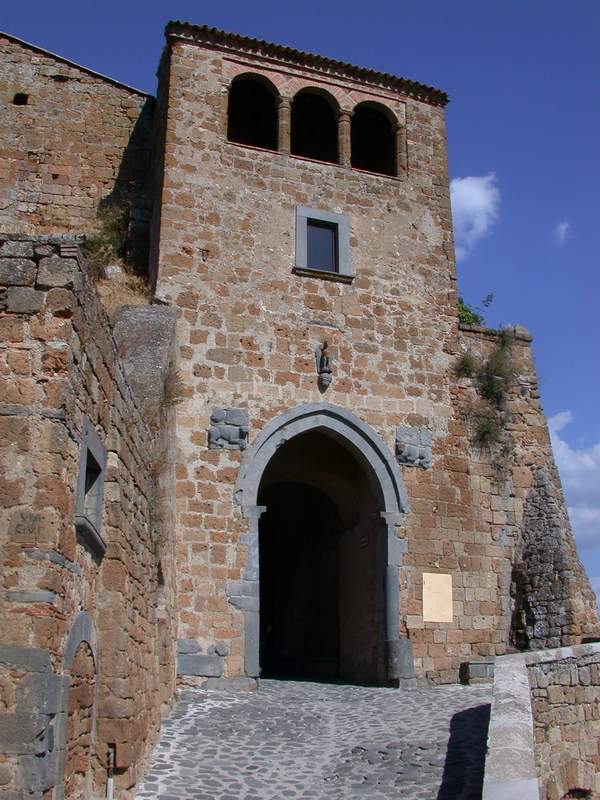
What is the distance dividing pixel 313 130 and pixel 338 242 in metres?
3.43

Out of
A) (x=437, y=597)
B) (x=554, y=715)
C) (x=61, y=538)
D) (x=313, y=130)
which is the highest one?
(x=313, y=130)

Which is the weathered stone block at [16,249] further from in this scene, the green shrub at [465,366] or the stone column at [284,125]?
the green shrub at [465,366]

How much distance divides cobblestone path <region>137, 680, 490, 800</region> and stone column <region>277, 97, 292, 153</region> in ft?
26.1

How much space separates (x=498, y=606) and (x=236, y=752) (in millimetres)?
5755

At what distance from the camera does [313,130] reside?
1600 centimetres

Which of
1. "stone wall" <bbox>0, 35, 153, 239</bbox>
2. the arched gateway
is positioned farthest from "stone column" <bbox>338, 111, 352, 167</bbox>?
the arched gateway

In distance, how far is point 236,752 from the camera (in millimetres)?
7973

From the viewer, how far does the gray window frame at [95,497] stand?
539 cm

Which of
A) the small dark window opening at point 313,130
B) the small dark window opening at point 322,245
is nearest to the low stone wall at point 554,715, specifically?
the small dark window opening at point 322,245

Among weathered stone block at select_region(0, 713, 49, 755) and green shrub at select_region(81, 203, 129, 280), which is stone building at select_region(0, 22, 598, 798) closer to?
green shrub at select_region(81, 203, 129, 280)

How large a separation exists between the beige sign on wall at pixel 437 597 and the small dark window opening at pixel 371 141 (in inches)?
266

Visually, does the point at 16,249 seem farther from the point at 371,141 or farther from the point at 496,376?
the point at 371,141

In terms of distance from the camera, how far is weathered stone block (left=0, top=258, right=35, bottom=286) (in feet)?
17.2

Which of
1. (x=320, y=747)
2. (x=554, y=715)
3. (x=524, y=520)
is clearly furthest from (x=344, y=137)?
(x=320, y=747)
